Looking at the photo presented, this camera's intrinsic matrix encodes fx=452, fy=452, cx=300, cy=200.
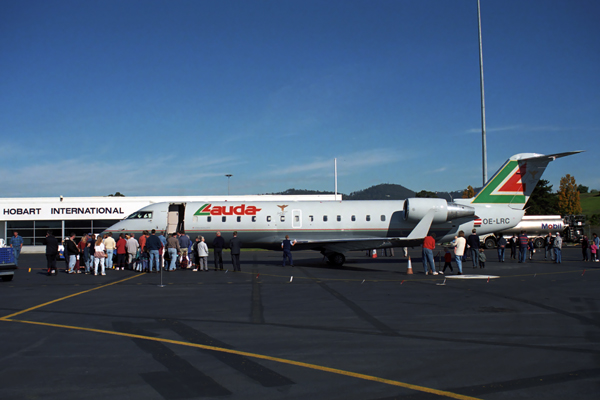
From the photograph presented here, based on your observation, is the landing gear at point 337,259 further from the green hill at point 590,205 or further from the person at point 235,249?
the green hill at point 590,205

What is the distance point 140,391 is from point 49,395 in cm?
101

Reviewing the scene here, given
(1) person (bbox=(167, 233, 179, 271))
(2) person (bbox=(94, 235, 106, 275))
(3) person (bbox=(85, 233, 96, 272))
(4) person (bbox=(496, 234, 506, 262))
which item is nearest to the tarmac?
(2) person (bbox=(94, 235, 106, 275))

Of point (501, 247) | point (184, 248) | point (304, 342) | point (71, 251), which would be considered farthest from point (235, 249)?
point (501, 247)

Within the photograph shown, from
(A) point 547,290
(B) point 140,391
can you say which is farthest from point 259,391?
(A) point 547,290

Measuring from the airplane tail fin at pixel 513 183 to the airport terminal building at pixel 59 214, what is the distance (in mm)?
22878

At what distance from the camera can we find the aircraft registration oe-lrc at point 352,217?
23.7 metres

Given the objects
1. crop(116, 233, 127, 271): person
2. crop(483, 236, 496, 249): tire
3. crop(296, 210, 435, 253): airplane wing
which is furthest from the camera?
crop(483, 236, 496, 249): tire

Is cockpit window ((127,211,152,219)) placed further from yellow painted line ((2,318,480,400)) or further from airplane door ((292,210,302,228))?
yellow painted line ((2,318,480,400))

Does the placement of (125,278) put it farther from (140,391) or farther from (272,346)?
(140,391)

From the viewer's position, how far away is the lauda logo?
24256 mm

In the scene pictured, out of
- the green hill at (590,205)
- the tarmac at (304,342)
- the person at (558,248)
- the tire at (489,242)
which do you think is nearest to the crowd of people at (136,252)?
the tarmac at (304,342)

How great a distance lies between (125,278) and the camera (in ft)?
60.7

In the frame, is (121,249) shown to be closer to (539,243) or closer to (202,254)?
(202,254)

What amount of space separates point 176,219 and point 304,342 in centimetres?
2088
